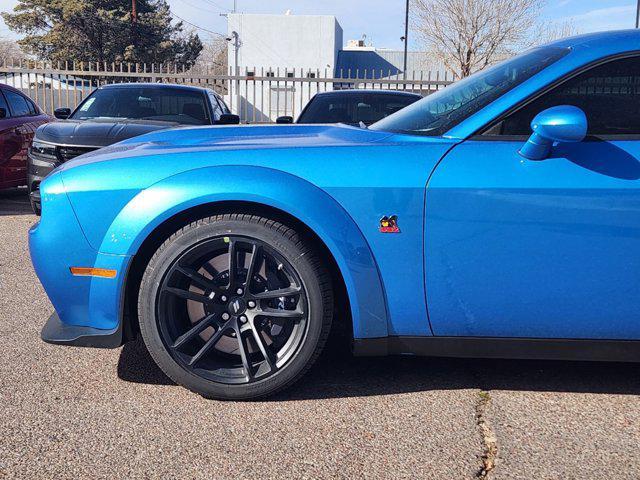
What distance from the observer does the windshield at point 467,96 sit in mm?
2945

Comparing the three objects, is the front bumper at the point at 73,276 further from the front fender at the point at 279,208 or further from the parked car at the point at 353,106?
the parked car at the point at 353,106

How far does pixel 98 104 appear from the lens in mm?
7863

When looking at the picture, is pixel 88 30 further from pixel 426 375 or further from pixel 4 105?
pixel 426 375

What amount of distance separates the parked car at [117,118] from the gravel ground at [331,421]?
3.52 meters

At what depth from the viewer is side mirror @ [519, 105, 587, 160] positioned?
2.57m

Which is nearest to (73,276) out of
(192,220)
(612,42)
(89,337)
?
(89,337)

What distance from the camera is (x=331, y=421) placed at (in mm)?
2756

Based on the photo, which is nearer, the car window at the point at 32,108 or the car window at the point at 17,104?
the car window at the point at 17,104

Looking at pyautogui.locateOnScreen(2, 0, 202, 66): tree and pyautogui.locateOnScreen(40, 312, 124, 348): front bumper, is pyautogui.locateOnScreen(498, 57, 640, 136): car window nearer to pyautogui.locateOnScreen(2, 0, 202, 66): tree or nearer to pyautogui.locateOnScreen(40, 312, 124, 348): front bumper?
pyautogui.locateOnScreen(40, 312, 124, 348): front bumper

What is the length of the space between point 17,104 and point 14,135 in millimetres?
883

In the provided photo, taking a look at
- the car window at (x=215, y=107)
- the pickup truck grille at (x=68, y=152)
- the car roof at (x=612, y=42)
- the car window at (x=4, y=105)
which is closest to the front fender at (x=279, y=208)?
the car roof at (x=612, y=42)

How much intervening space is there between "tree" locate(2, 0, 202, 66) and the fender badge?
42.7m

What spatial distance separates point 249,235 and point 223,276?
229mm

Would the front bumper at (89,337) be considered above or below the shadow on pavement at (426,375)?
above
